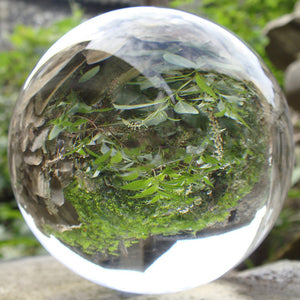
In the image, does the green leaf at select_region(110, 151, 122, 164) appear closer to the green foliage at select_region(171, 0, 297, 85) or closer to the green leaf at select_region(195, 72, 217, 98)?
the green leaf at select_region(195, 72, 217, 98)

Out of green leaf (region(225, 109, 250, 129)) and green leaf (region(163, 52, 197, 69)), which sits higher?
green leaf (region(163, 52, 197, 69))

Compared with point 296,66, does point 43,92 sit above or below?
above

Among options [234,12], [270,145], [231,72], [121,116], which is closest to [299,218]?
[270,145]

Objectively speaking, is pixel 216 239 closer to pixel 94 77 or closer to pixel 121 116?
pixel 121 116

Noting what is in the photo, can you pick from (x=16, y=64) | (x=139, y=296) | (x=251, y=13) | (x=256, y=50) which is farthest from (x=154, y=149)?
(x=251, y=13)

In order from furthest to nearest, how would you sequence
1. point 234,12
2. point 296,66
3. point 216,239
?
point 234,12 → point 296,66 → point 216,239

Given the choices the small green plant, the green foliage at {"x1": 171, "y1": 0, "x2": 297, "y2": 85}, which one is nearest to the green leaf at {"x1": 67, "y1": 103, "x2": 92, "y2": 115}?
the small green plant

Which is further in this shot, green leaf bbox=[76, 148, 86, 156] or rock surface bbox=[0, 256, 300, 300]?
rock surface bbox=[0, 256, 300, 300]

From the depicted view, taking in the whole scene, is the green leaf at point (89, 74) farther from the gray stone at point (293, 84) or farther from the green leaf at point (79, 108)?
the gray stone at point (293, 84)

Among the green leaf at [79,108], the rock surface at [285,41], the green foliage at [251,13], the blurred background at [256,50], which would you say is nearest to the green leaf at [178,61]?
the green leaf at [79,108]
